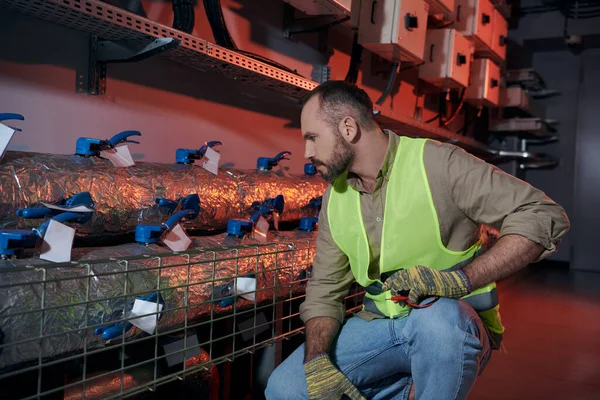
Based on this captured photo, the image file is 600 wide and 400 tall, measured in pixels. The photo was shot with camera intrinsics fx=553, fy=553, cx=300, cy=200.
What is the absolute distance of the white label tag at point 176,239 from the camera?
59.9 inches

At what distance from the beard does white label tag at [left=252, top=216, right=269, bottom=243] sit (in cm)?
41

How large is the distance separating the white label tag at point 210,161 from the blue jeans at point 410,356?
70 cm

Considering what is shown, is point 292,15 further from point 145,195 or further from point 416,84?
point 416,84

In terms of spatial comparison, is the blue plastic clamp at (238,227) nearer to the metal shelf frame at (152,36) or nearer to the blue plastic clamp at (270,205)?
the blue plastic clamp at (270,205)

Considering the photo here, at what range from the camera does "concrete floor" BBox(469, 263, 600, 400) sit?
2.37 metres

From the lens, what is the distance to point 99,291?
1225mm

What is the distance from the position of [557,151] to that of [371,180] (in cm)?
552

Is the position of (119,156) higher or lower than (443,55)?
lower

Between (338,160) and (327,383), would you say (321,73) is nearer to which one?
(338,160)

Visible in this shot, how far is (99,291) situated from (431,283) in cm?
75

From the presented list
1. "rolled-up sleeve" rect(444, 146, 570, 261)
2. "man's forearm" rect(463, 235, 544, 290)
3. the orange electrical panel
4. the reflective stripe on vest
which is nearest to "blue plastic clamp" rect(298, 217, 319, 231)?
the reflective stripe on vest

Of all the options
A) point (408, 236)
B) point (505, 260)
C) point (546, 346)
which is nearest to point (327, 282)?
point (408, 236)

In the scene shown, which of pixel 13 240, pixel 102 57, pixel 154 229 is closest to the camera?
pixel 13 240

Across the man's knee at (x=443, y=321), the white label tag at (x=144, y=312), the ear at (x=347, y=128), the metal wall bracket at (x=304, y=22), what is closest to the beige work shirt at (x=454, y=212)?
the ear at (x=347, y=128)
